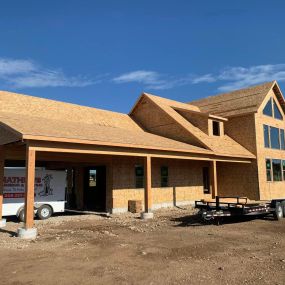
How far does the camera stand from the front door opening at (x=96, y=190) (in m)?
21.7

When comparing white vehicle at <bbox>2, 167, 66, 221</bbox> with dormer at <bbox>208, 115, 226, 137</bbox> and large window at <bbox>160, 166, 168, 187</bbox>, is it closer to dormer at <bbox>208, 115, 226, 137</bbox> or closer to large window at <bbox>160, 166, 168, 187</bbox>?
large window at <bbox>160, 166, 168, 187</bbox>

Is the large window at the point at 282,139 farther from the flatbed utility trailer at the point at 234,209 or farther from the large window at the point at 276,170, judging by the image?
the flatbed utility trailer at the point at 234,209

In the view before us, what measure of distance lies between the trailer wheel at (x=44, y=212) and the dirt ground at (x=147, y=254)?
8.25 feet

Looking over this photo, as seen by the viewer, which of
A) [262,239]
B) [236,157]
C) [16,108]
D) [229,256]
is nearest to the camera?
[229,256]

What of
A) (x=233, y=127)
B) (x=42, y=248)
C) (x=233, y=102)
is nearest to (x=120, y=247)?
(x=42, y=248)

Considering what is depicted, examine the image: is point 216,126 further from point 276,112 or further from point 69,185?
point 69,185

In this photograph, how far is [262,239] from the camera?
10969 mm

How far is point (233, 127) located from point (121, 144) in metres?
13.4

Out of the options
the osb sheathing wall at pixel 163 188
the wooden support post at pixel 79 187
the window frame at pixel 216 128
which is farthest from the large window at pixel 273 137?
the wooden support post at pixel 79 187

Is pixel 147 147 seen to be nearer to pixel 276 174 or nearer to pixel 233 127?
pixel 233 127

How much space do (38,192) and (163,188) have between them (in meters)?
8.08

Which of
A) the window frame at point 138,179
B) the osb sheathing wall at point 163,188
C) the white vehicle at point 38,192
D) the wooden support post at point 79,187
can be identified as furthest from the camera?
the wooden support post at point 79,187

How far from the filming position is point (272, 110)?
27469 mm

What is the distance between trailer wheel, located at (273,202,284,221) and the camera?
15.9 m
